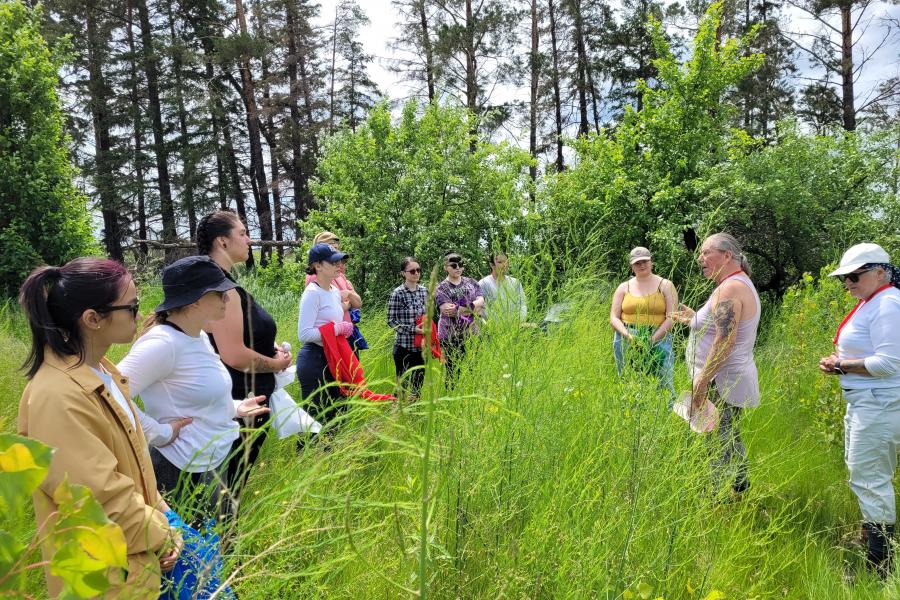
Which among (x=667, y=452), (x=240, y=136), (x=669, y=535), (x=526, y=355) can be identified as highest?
(x=240, y=136)

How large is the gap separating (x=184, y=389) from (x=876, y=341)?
339cm

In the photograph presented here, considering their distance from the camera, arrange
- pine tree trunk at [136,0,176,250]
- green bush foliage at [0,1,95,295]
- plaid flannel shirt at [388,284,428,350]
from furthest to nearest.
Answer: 1. pine tree trunk at [136,0,176,250]
2. green bush foliage at [0,1,95,295]
3. plaid flannel shirt at [388,284,428,350]

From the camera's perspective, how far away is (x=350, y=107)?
2341 centimetres

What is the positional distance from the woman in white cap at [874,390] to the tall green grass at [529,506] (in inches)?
12.7

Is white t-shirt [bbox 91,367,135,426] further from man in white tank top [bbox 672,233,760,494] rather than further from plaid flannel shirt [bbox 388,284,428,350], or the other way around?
plaid flannel shirt [bbox 388,284,428,350]

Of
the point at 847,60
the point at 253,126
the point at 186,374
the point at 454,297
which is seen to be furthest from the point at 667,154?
the point at 253,126

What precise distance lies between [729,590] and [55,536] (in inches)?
96.5

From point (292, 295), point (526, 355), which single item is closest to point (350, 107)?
point (292, 295)

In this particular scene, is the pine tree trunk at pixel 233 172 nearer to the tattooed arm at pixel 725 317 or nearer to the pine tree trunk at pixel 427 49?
the pine tree trunk at pixel 427 49

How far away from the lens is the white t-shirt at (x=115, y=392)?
1.59 m

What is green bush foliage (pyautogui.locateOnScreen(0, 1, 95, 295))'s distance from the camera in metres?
8.66

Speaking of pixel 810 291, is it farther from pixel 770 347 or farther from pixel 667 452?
pixel 667 452

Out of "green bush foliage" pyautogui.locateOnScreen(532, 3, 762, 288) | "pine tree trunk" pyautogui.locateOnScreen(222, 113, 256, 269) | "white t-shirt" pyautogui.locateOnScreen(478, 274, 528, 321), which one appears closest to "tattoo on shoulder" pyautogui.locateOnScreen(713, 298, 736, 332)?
"white t-shirt" pyautogui.locateOnScreen(478, 274, 528, 321)

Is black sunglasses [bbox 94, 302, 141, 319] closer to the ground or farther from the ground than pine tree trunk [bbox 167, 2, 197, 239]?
closer to the ground
